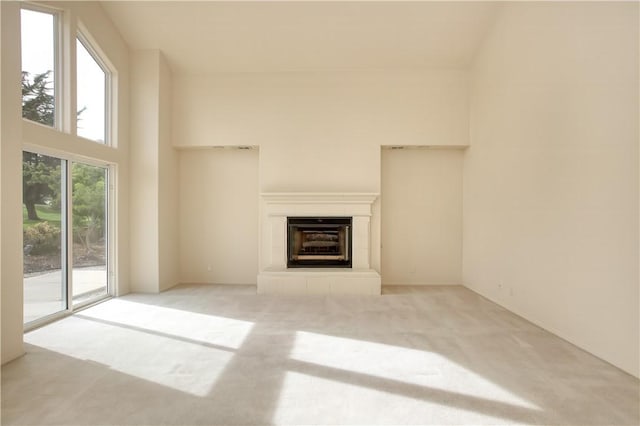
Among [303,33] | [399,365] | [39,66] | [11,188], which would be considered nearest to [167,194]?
[39,66]

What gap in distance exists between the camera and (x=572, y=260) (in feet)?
11.2

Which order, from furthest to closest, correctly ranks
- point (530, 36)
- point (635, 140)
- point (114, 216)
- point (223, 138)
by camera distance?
point (223, 138), point (114, 216), point (530, 36), point (635, 140)

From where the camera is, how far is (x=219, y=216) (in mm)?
6312

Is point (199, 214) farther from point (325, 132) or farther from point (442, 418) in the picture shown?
point (442, 418)

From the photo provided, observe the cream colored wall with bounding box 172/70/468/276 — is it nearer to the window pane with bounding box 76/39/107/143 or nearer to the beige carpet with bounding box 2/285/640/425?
the window pane with bounding box 76/39/107/143

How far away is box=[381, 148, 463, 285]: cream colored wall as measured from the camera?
6254mm

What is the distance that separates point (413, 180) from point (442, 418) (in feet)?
15.5

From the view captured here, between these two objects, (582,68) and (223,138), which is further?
(223,138)

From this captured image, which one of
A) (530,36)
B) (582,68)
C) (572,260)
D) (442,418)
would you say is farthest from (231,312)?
(530,36)

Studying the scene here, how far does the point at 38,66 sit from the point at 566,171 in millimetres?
6008

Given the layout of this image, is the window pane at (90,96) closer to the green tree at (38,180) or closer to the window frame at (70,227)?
the window frame at (70,227)

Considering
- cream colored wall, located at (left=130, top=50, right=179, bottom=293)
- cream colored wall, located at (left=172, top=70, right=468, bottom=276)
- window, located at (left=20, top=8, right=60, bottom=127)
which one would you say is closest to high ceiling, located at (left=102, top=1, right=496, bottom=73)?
cream colored wall, located at (left=172, top=70, right=468, bottom=276)

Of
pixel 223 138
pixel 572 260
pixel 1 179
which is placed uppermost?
pixel 223 138

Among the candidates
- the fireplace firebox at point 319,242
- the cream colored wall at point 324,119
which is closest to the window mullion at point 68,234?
the cream colored wall at point 324,119
